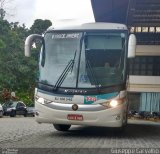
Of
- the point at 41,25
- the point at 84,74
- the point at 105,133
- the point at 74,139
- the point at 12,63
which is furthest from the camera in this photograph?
the point at 41,25

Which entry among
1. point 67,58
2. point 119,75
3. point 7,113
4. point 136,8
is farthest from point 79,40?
point 7,113

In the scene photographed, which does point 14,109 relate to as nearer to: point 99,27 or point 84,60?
point 99,27

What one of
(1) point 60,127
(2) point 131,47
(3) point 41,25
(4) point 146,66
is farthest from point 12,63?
(3) point 41,25

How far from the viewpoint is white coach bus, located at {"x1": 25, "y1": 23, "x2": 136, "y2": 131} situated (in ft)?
42.3

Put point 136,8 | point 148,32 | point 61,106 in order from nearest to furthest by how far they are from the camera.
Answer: point 61,106
point 136,8
point 148,32

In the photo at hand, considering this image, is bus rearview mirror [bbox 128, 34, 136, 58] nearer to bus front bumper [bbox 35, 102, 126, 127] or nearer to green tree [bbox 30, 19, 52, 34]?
bus front bumper [bbox 35, 102, 126, 127]

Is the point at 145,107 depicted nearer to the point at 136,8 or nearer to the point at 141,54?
the point at 141,54

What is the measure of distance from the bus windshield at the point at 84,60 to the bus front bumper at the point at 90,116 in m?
0.71

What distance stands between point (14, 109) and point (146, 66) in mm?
19588

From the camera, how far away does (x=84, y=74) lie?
1323 centimetres

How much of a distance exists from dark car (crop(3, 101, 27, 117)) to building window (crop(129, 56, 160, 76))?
15.7 metres

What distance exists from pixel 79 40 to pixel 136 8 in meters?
24.1

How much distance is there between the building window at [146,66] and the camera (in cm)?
5428

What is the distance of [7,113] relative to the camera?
40.2 metres
